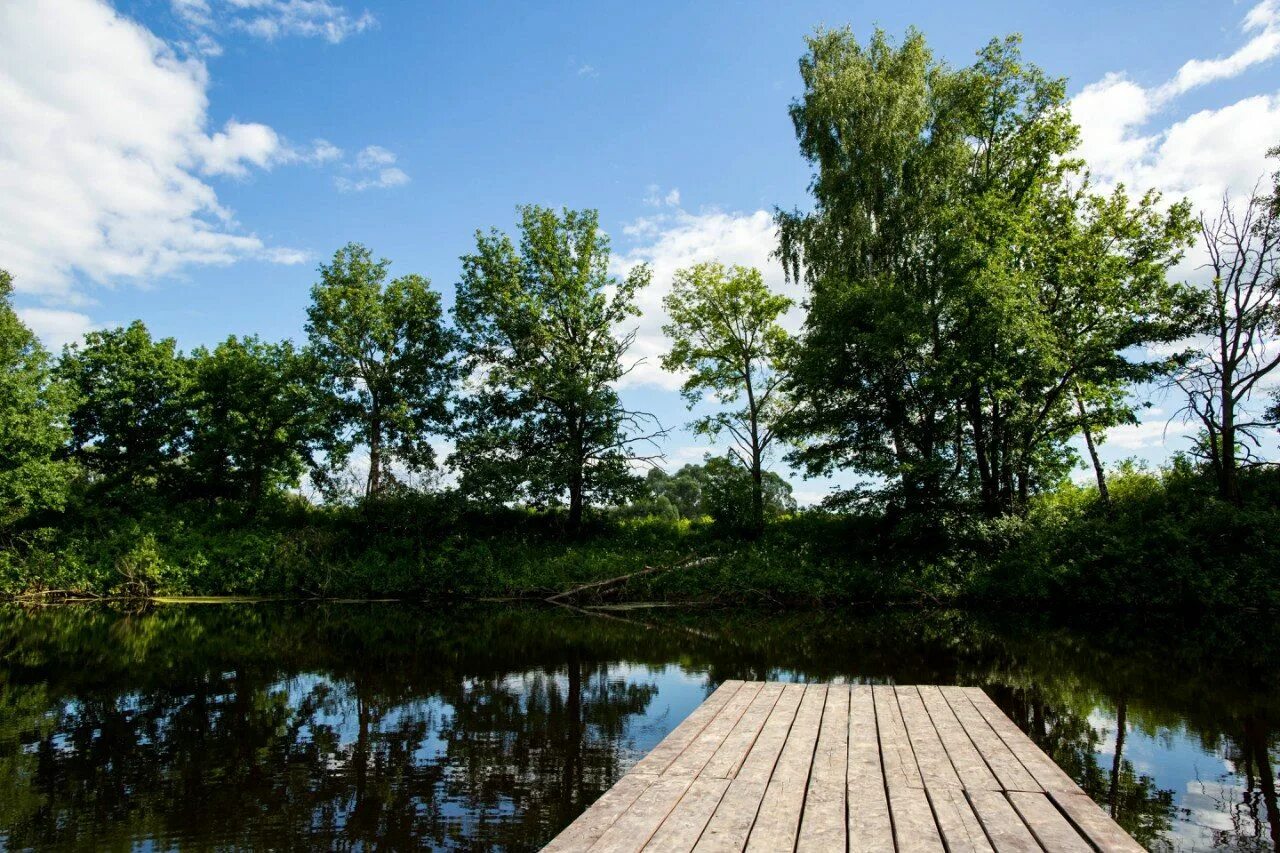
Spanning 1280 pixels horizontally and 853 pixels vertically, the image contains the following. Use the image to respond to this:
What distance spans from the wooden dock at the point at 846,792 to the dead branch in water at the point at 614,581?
19977 mm

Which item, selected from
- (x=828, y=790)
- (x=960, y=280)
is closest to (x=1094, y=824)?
(x=828, y=790)

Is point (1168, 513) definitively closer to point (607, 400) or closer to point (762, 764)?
point (607, 400)

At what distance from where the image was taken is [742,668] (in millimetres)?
12711

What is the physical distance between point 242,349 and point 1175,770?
35380 mm

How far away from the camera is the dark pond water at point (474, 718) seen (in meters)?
5.85

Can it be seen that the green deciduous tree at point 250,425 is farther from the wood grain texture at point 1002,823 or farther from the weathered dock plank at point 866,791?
the wood grain texture at point 1002,823

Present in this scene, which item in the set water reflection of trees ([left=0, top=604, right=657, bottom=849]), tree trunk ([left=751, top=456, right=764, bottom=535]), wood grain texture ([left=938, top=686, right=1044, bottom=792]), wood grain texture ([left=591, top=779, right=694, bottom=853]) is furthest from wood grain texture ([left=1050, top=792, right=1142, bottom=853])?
tree trunk ([left=751, top=456, right=764, bottom=535])

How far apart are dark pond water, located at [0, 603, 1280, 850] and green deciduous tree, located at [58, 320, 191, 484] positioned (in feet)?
45.7

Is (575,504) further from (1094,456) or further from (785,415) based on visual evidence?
(1094,456)

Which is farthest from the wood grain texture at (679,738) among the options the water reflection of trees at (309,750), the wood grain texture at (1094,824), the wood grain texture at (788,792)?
the wood grain texture at (1094,824)

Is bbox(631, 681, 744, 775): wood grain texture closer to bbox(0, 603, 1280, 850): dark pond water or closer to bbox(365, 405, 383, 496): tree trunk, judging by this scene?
bbox(0, 603, 1280, 850): dark pond water

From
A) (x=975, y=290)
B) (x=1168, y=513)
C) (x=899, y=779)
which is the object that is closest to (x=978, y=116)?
(x=975, y=290)

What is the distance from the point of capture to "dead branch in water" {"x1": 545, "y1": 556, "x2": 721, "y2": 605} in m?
26.6

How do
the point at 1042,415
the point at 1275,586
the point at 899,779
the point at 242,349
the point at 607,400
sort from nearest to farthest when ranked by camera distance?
the point at 899,779, the point at 1275,586, the point at 1042,415, the point at 607,400, the point at 242,349
